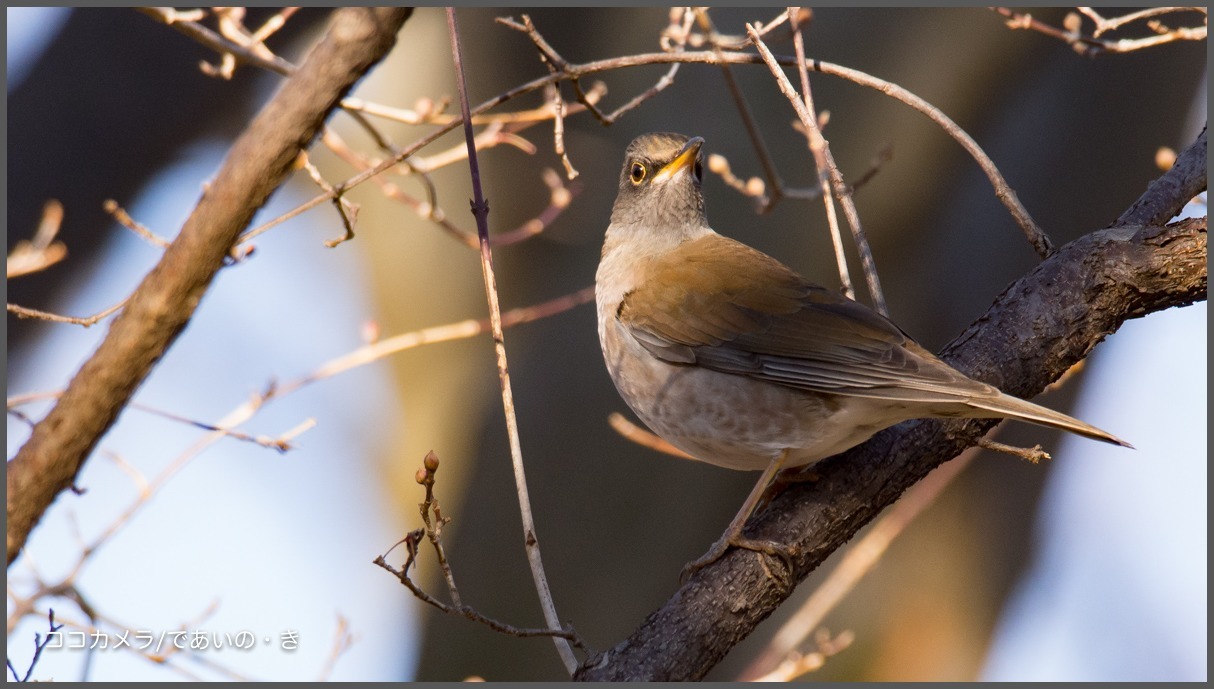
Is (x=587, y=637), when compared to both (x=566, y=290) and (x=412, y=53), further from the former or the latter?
(x=412, y=53)

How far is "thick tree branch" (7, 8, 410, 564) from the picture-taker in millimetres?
1912

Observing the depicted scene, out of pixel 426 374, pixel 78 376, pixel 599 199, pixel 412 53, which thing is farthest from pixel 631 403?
pixel 412 53

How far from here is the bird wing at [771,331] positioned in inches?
125

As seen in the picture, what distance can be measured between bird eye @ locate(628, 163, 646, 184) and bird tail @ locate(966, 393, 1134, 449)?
198cm

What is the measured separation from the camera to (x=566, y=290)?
20.2ft

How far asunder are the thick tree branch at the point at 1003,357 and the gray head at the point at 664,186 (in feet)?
4.59

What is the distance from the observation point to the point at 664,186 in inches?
171

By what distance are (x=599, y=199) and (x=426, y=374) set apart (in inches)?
65.7

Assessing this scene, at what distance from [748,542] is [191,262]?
77.4 inches

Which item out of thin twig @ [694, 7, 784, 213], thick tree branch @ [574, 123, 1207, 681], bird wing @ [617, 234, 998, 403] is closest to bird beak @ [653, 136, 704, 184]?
thin twig @ [694, 7, 784, 213]

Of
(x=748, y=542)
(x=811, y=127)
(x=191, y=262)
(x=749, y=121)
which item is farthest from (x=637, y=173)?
(x=191, y=262)

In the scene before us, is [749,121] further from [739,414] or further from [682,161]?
[739,414]

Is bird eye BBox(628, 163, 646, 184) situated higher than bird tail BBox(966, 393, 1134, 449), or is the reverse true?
bird eye BBox(628, 163, 646, 184)

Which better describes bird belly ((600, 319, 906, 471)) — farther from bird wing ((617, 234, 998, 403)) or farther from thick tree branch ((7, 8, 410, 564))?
thick tree branch ((7, 8, 410, 564))
